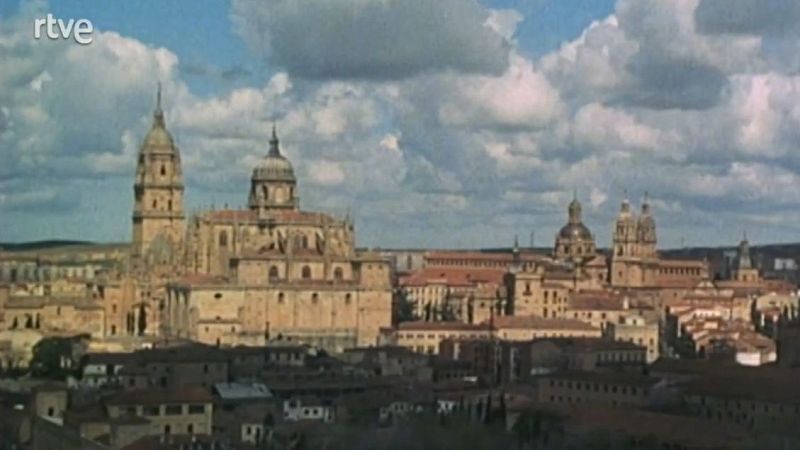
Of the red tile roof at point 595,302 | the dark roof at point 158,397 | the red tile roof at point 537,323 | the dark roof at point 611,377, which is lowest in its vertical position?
the dark roof at point 158,397

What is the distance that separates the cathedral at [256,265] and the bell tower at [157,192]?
43mm

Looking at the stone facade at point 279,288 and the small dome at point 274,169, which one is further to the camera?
the small dome at point 274,169

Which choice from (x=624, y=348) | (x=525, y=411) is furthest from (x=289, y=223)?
(x=525, y=411)

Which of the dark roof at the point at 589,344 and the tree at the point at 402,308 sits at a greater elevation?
the tree at the point at 402,308

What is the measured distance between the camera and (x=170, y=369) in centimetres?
3766

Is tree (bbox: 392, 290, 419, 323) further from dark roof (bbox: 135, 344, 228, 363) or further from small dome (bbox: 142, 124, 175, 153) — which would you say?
dark roof (bbox: 135, 344, 228, 363)

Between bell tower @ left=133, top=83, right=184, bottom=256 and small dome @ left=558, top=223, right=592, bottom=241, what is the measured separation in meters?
22.2

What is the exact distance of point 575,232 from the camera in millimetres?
75250

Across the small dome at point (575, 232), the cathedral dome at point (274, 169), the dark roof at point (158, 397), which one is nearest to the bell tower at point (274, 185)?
the cathedral dome at point (274, 169)

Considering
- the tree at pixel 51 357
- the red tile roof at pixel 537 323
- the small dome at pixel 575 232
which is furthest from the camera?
the small dome at pixel 575 232

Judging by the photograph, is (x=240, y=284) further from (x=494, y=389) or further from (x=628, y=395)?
(x=628, y=395)

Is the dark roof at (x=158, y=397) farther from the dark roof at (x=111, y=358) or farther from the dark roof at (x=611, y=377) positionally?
the dark roof at (x=611, y=377)

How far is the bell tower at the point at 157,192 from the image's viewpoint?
62031mm

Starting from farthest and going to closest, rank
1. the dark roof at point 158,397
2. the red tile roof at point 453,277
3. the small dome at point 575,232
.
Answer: the small dome at point 575,232 < the red tile roof at point 453,277 < the dark roof at point 158,397
